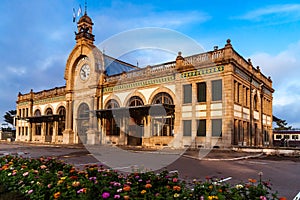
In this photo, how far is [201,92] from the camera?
73.8ft

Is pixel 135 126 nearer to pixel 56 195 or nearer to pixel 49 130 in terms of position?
pixel 49 130

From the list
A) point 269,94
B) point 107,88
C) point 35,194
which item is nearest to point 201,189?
point 35,194

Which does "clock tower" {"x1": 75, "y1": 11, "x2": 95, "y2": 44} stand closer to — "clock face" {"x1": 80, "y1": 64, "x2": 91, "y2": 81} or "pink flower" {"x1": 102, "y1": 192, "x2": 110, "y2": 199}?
"clock face" {"x1": 80, "y1": 64, "x2": 91, "y2": 81}

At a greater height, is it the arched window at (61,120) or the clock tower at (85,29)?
the clock tower at (85,29)

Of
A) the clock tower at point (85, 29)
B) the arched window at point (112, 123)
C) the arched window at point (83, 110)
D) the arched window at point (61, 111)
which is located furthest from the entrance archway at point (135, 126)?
the arched window at point (61, 111)

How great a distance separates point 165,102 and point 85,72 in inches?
549

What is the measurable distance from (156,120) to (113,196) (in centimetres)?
2132

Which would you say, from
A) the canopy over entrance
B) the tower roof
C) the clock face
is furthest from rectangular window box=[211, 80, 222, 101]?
the tower roof

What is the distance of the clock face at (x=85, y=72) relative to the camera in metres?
33.4

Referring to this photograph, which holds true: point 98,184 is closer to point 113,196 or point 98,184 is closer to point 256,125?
point 113,196

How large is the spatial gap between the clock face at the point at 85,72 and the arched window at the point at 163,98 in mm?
11951

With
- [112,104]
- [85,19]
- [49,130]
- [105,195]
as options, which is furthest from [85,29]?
[105,195]

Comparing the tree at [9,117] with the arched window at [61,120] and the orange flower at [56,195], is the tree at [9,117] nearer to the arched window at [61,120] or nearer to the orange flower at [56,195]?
the arched window at [61,120]

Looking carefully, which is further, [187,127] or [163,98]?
[163,98]
